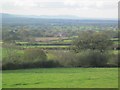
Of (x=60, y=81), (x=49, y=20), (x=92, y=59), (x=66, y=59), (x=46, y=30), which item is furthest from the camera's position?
(x=49, y=20)

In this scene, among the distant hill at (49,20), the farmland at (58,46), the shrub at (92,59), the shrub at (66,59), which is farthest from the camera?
the distant hill at (49,20)

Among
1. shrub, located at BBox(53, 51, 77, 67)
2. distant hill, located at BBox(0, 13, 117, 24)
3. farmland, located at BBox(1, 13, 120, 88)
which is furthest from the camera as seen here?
distant hill, located at BBox(0, 13, 117, 24)

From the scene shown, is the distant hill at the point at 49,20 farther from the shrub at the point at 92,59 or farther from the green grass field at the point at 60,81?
the green grass field at the point at 60,81

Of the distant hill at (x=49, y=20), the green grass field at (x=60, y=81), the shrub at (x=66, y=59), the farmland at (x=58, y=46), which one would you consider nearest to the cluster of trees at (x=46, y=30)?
the farmland at (x=58, y=46)

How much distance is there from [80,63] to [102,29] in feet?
8.59

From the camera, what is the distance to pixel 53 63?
1225cm

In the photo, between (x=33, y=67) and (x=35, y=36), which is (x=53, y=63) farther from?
(x=35, y=36)

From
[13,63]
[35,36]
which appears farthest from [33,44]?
[13,63]

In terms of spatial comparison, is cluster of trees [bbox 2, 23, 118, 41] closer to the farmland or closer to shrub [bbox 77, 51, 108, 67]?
the farmland

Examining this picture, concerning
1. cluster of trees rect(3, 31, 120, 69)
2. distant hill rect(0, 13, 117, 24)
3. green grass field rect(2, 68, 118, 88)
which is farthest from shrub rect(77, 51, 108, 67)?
green grass field rect(2, 68, 118, 88)

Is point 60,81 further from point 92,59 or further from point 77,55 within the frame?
point 92,59

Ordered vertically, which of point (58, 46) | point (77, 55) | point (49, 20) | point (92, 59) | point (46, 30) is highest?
point (49, 20)

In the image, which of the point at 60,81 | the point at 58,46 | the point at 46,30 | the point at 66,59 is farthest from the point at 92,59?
the point at 60,81

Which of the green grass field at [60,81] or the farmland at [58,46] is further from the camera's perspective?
the farmland at [58,46]
